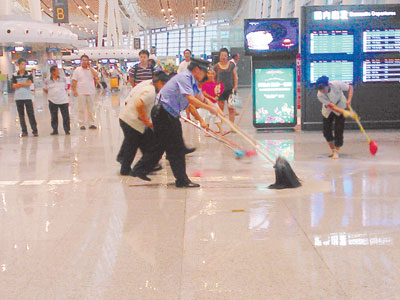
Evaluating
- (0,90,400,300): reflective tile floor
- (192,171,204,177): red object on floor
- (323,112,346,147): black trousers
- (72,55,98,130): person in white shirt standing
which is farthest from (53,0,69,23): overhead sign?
(192,171,204,177): red object on floor

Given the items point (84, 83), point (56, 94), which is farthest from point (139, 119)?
point (84, 83)

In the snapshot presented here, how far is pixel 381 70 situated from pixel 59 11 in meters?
23.3

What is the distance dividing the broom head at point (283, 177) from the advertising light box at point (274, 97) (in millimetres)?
6174

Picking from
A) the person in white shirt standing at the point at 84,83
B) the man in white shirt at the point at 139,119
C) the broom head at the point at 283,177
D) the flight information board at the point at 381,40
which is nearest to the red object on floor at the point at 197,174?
the man in white shirt at the point at 139,119

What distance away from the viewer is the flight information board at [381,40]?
477 inches

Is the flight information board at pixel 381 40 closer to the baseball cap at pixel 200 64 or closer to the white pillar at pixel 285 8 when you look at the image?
the baseball cap at pixel 200 64

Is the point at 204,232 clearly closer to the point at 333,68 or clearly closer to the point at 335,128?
the point at 335,128

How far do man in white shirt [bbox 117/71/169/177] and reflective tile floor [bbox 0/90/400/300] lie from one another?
411 mm

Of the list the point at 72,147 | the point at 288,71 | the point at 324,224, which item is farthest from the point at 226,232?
the point at 288,71

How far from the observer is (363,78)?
12.3 m

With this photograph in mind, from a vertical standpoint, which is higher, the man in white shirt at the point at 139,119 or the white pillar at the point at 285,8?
the white pillar at the point at 285,8

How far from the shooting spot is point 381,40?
1215 centimetres

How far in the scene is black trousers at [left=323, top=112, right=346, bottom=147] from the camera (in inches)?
362

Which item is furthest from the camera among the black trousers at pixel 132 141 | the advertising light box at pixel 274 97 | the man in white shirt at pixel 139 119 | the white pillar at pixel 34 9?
the white pillar at pixel 34 9
